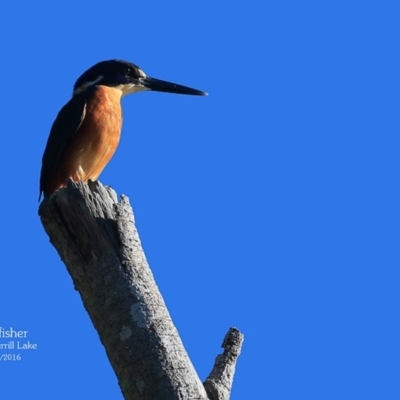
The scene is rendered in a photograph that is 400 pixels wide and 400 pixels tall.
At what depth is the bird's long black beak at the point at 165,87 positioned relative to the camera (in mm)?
8109

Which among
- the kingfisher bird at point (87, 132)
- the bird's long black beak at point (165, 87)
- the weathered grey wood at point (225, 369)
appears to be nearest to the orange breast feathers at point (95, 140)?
the kingfisher bird at point (87, 132)

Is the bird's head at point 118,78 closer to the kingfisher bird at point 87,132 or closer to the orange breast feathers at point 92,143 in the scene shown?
the kingfisher bird at point 87,132

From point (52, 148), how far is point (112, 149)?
0.61 meters

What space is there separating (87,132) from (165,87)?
60.1 inches

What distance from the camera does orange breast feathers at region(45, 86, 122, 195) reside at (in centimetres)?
680

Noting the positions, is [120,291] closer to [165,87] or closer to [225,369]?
[225,369]

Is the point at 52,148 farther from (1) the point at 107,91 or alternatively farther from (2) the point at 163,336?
(2) the point at 163,336

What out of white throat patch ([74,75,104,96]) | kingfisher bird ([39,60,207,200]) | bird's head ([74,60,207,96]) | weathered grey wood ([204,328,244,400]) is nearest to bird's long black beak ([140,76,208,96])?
bird's head ([74,60,207,96])

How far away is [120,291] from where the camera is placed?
358cm

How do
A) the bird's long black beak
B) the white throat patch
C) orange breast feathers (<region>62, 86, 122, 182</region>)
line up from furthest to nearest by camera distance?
the bird's long black beak
the white throat patch
orange breast feathers (<region>62, 86, 122, 182</region>)

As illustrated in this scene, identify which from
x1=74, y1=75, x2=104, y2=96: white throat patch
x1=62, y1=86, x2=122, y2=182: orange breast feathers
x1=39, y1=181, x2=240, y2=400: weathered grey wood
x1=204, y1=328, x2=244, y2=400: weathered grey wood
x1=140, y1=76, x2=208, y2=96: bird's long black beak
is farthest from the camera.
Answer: x1=140, y1=76, x2=208, y2=96: bird's long black beak

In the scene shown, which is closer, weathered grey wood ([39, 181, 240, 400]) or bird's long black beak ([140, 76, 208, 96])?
weathered grey wood ([39, 181, 240, 400])

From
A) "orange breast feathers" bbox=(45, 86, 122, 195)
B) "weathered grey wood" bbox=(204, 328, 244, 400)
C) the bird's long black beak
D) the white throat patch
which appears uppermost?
the bird's long black beak

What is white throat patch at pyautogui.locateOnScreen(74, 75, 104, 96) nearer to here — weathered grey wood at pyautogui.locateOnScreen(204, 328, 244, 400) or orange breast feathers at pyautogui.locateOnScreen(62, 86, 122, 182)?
orange breast feathers at pyautogui.locateOnScreen(62, 86, 122, 182)
